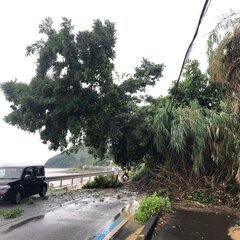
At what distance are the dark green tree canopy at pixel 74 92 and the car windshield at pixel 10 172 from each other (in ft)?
9.78

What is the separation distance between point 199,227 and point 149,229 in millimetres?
1856

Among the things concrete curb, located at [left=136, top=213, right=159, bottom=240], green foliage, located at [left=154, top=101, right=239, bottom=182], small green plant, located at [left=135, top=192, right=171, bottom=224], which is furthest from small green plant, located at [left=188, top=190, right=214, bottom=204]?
concrete curb, located at [left=136, top=213, right=159, bottom=240]

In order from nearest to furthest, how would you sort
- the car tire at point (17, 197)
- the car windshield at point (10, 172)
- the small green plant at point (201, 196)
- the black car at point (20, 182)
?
1. the black car at point (20, 182)
2. the small green plant at point (201, 196)
3. the car tire at point (17, 197)
4. the car windshield at point (10, 172)

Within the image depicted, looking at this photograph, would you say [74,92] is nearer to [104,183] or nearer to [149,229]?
[104,183]

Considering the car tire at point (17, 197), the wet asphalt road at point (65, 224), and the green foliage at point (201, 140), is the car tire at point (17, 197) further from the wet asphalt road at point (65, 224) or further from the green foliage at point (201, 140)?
the green foliage at point (201, 140)

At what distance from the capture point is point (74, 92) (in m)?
19.5

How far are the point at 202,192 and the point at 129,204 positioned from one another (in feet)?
10.0

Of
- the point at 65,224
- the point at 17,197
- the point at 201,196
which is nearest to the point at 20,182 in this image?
the point at 17,197

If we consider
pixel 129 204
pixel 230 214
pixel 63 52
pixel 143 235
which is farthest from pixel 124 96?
pixel 143 235

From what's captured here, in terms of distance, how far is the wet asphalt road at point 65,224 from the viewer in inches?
358

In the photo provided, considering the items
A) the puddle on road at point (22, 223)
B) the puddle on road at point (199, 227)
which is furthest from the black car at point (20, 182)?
the puddle on road at point (199, 227)

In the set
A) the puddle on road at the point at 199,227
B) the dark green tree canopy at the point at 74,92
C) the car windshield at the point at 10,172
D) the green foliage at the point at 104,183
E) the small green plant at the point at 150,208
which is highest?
the dark green tree canopy at the point at 74,92

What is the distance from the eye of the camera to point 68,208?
14.0 metres

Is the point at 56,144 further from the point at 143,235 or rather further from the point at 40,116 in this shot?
the point at 143,235
